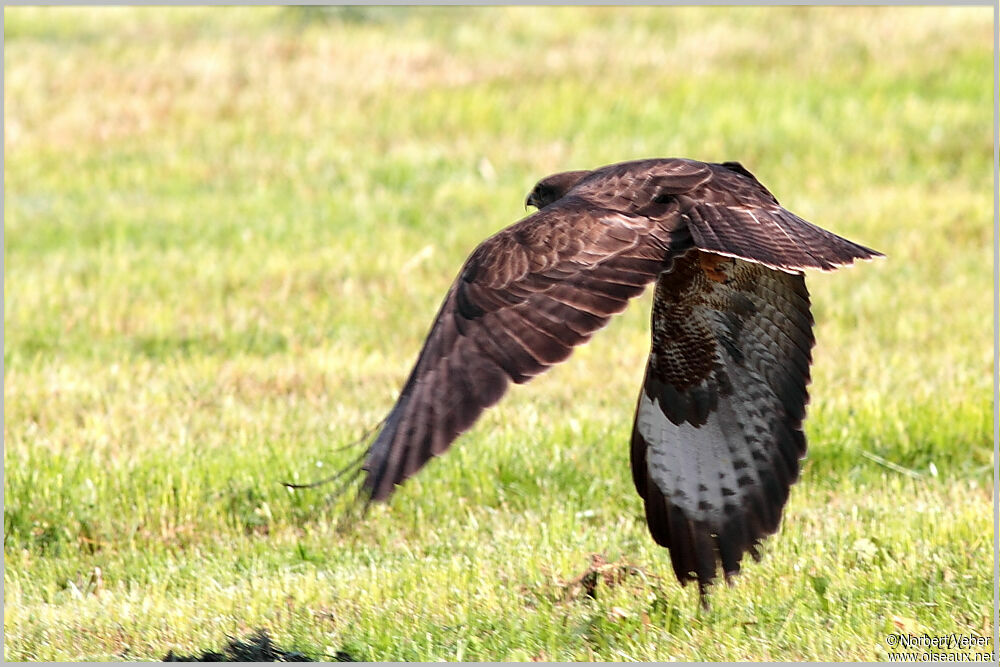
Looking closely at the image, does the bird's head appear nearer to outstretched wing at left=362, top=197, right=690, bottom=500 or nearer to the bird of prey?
the bird of prey

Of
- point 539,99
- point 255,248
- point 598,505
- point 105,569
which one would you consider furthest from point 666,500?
point 539,99

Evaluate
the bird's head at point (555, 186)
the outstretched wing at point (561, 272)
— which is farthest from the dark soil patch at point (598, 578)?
the bird's head at point (555, 186)

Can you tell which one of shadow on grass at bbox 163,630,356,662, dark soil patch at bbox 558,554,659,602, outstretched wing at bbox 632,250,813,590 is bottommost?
shadow on grass at bbox 163,630,356,662

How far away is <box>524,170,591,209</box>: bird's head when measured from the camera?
19.8 feet

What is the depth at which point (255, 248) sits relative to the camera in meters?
11.3

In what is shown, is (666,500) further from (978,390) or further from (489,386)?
(978,390)

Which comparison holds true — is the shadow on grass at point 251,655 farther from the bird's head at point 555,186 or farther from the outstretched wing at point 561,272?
the bird's head at point 555,186

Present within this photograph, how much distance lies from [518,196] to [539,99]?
9.22 ft

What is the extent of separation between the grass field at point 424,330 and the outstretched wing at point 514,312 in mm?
Answer: 1310

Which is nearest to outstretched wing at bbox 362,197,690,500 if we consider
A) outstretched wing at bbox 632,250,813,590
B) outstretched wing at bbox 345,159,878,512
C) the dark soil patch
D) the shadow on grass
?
outstretched wing at bbox 345,159,878,512

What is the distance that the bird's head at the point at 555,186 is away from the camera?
19.8 feet

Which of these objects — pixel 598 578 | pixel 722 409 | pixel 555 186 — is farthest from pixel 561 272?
pixel 555 186

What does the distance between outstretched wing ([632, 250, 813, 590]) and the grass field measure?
0.23 m

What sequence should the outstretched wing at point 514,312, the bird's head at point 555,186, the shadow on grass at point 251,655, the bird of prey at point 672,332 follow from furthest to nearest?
the bird's head at point 555,186 < the shadow on grass at point 251,655 < the bird of prey at point 672,332 < the outstretched wing at point 514,312
